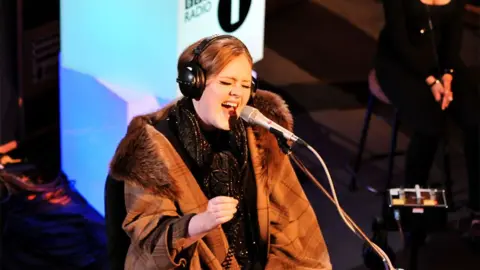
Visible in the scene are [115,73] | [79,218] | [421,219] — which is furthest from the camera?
[79,218]

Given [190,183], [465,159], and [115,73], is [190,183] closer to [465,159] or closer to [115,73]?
[115,73]

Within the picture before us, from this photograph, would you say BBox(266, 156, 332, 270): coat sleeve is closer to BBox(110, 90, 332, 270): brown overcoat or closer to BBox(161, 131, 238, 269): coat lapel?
BBox(110, 90, 332, 270): brown overcoat

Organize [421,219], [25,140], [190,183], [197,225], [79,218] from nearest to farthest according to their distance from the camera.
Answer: [197,225] → [190,183] → [421,219] → [79,218] → [25,140]

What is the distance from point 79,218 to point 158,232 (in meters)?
1.89

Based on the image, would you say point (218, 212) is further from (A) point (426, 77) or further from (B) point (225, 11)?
(A) point (426, 77)

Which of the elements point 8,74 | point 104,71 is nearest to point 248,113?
point 104,71

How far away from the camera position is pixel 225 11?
3115 millimetres

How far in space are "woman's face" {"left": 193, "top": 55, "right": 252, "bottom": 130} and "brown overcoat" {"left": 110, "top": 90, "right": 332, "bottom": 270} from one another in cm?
12

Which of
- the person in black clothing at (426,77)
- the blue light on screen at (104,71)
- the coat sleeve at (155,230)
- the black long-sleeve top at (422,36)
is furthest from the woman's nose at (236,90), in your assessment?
the black long-sleeve top at (422,36)

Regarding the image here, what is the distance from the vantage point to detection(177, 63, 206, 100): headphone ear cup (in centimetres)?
169

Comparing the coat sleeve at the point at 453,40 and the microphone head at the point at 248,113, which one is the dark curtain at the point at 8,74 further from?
the microphone head at the point at 248,113

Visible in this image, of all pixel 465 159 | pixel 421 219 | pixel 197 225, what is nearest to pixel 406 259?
pixel 421 219

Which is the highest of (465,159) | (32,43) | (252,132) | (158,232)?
(252,132)

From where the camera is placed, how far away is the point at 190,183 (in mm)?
1767
